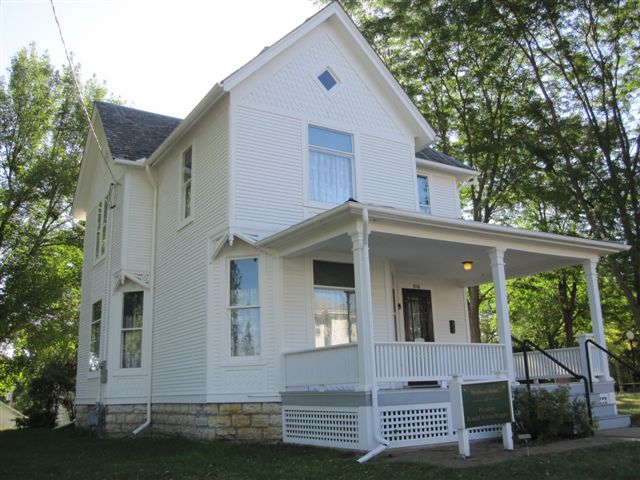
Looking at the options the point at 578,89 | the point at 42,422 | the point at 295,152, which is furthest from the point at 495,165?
the point at 42,422

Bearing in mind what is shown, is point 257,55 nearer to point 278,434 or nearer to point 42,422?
point 278,434

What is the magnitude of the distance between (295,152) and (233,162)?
58.8 inches

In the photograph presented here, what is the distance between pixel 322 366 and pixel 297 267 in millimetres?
2277

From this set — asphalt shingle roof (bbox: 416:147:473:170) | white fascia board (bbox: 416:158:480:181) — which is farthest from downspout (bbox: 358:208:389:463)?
asphalt shingle roof (bbox: 416:147:473:170)

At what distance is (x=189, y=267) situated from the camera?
41.2ft

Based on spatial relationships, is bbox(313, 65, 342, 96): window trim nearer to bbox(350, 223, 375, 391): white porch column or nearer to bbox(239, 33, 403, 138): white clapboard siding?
bbox(239, 33, 403, 138): white clapboard siding

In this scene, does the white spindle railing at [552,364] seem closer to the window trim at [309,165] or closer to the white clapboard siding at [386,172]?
the white clapboard siding at [386,172]

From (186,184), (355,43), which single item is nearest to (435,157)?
(355,43)

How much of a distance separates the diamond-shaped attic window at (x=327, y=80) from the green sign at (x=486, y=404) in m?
7.50

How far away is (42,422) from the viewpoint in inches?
853

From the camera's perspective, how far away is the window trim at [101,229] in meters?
16.2

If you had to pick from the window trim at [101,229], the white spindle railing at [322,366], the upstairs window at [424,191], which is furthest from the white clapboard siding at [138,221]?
the upstairs window at [424,191]

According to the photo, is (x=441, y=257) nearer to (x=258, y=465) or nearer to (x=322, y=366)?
(x=322, y=366)

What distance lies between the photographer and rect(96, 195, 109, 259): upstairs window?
53.8 feet
